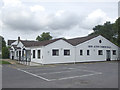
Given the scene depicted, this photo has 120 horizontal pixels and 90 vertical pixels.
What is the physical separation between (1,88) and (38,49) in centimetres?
1552

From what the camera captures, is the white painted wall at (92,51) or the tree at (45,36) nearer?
the white painted wall at (92,51)


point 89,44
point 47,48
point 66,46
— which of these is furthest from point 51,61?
point 89,44

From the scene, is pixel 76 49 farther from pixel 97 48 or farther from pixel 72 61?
pixel 97 48

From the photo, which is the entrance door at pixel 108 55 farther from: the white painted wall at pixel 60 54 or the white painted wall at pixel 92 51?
the white painted wall at pixel 60 54

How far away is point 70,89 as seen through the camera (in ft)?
23.3

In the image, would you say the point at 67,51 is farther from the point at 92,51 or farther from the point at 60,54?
the point at 92,51

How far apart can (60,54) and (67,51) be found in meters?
1.50

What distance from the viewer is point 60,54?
904 inches

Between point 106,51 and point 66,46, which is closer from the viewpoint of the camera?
point 66,46

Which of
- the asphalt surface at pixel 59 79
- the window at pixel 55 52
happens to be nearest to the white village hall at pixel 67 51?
the window at pixel 55 52

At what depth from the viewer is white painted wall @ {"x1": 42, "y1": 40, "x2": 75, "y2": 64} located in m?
21.7

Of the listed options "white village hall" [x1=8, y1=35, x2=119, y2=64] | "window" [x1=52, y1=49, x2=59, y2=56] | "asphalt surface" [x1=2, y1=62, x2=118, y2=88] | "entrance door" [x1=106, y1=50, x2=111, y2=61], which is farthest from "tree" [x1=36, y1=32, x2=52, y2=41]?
"asphalt surface" [x1=2, y1=62, x2=118, y2=88]

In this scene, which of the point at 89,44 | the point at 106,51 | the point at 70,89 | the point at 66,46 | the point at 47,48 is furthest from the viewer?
the point at 106,51

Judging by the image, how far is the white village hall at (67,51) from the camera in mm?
22078
